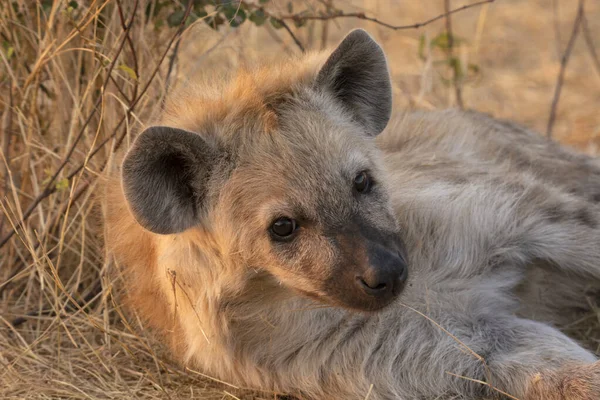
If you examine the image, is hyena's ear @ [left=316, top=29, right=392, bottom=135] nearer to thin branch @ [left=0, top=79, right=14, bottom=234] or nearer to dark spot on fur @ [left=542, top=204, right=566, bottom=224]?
dark spot on fur @ [left=542, top=204, right=566, bottom=224]

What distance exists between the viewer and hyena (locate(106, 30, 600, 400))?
2.10 meters

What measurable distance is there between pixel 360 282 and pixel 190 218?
1.58 feet

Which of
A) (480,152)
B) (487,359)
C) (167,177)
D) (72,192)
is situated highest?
(167,177)

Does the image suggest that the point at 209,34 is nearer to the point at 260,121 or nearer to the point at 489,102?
the point at 260,121

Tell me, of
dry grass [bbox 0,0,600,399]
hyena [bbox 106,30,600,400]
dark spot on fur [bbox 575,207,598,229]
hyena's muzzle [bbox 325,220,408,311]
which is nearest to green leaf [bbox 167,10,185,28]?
dry grass [bbox 0,0,600,399]

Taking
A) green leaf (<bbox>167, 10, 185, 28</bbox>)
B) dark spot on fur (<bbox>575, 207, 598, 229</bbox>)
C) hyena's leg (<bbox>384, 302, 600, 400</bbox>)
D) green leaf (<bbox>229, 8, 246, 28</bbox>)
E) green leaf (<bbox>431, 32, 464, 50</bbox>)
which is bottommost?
hyena's leg (<bbox>384, 302, 600, 400</bbox>)

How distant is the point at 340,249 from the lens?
6.72ft

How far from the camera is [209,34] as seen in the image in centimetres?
366

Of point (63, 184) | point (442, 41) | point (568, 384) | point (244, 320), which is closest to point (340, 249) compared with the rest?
point (244, 320)

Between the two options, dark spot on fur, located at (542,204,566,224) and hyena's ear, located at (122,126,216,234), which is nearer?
hyena's ear, located at (122,126,216,234)

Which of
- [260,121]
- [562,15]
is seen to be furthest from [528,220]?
[562,15]

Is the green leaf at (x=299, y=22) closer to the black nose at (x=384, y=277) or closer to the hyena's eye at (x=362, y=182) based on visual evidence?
the hyena's eye at (x=362, y=182)

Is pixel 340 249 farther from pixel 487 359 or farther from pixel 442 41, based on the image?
pixel 442 41

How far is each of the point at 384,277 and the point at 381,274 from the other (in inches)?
0.5
